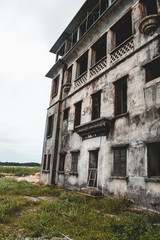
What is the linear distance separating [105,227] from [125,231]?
0.56 m

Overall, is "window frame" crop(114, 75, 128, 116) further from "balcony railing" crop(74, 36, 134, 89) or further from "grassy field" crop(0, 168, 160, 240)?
"grassy field" crop(0, 168, 160, 240)

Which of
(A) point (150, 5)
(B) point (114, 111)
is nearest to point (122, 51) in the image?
(A) point (150, 5)

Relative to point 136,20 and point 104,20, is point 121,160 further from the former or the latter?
point 104,20

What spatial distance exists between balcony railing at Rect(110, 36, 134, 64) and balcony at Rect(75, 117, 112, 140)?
11.7ft

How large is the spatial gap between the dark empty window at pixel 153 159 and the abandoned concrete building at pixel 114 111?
4cm

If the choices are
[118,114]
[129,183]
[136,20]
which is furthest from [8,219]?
[136,20]

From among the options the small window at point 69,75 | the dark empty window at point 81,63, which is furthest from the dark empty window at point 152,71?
the small window at point 69,75

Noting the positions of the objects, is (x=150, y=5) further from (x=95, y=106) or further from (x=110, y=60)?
(x=95, y=106)

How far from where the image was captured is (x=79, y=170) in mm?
10188

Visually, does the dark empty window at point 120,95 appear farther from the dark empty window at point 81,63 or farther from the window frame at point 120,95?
the dark empty window at point 81,63

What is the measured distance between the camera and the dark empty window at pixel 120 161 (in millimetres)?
7319

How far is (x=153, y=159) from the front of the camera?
21.0ft

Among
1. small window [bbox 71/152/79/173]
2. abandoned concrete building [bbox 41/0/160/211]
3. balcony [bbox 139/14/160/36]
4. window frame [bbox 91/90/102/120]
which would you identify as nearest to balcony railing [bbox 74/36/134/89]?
abandoned concrete building [bbox 41/0/160/211]

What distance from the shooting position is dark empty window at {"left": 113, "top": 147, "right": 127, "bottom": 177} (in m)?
7.32
